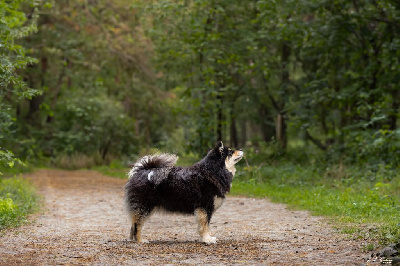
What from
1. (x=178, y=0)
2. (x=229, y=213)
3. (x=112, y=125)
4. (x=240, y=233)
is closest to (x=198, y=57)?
(x=178, y=0)

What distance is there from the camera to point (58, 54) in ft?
91.0

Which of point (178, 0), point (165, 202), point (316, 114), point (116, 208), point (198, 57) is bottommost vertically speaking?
point (116, 208)

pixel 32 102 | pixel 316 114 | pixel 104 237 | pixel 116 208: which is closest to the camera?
pixel 104 237

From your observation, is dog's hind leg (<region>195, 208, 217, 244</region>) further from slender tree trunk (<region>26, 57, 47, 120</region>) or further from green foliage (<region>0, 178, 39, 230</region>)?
slender tree trunk (<region>26, 57, 47, 120</region>)

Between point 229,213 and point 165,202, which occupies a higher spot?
point 165,202

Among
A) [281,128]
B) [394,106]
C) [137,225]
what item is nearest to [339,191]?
[394,106]

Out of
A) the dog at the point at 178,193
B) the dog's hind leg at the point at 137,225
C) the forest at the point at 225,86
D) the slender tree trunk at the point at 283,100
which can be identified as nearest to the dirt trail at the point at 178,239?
the dog's hind leg at the point at 137,225

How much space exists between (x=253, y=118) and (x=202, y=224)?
19.0m

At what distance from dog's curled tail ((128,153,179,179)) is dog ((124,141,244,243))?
68 mm

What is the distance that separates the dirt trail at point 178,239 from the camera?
671cm

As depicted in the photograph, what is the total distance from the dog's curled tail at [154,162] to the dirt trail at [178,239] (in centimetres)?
117

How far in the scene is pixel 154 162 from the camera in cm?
853

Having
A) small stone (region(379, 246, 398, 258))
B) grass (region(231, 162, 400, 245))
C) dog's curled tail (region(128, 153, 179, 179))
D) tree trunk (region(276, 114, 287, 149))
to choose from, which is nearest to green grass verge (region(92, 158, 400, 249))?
grass (region(231, 162, 400, 245))

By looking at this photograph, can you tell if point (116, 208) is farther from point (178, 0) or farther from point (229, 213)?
point (178, 0)
